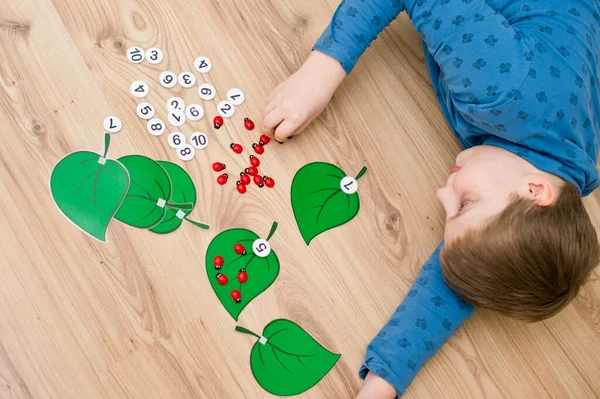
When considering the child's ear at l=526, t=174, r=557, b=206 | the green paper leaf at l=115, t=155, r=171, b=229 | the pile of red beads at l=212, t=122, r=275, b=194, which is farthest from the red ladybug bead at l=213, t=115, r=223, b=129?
the child's ear at l=526, t=174, r=557, b=206

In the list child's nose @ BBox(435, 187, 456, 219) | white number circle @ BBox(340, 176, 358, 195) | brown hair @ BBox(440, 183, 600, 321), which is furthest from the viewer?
white number circle @ BBox(340, 176, 358, 195)

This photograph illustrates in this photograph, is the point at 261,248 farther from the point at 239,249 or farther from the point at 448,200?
the point at 448,200

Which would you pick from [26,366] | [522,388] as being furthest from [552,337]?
[26,366]

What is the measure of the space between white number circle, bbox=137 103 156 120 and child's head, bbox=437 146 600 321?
0.46 meters

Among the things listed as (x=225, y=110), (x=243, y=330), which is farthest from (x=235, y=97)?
(x=243, y=330)

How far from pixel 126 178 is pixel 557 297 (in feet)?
1.98

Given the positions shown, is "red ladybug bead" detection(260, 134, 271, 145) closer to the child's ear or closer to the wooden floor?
the wooden floor

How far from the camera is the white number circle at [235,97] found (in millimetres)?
906

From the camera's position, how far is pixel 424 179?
93 centimetres

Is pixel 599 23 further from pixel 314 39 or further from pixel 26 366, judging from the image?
pixel 26 366

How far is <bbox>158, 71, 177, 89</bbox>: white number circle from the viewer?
89 centimetres

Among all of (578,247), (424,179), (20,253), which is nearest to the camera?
(578,247)

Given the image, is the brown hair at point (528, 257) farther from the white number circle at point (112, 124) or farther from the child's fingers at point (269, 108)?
the white number circle at point (112, 124)

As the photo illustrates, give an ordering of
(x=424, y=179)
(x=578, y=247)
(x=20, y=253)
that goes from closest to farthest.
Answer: (x=578, y=247), (x=20, y=253), (x=424, y=179)
